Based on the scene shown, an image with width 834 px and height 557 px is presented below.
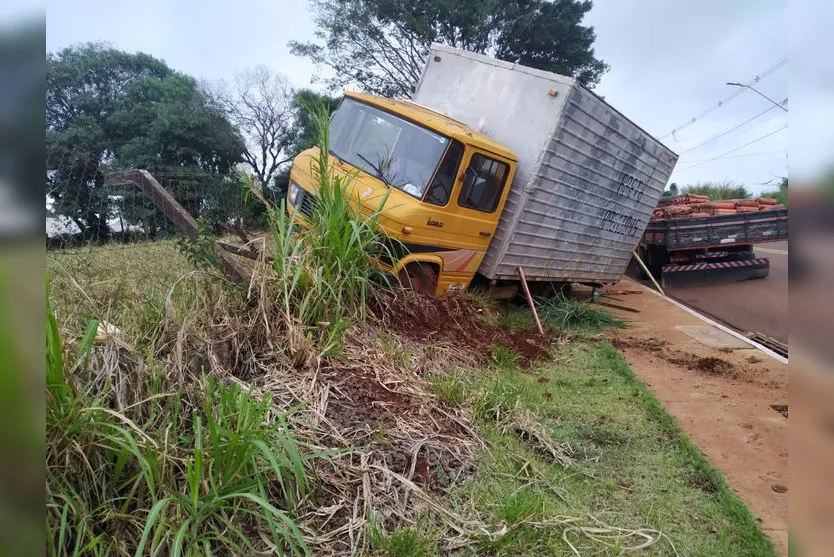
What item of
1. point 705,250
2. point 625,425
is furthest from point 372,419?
point 705,250

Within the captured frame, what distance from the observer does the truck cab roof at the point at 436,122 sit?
5.88 m

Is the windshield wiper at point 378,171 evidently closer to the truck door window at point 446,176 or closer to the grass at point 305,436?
the truck door window at point 446,176

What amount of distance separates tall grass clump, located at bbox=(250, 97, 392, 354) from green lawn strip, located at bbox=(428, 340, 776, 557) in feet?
3.53

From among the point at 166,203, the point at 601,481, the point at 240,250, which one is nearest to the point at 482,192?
the point at 240,250

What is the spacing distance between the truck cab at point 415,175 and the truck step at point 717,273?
8.08 m

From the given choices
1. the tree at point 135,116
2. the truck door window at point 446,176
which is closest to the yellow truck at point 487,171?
the truck door window at point 446,176

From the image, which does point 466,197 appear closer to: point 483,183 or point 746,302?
point 483,183

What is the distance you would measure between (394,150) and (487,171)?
4.09ft

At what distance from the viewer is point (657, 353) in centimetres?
663

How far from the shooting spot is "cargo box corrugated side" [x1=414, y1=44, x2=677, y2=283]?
6.73m

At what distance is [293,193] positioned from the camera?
6012 millimetres

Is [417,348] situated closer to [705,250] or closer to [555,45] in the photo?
[705,250]

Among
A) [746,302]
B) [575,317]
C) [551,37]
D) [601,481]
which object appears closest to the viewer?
[601,481]
